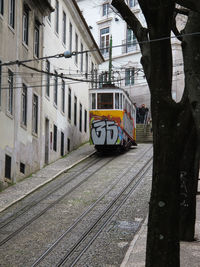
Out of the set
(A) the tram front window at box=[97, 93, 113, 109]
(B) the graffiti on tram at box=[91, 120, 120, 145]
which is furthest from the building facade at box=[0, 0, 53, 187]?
(A) the tram front window at box=[97, 93, 113, 109]

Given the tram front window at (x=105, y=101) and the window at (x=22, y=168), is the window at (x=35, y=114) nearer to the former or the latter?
the window at (x=22, y=168)

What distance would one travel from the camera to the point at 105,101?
33.0 metres

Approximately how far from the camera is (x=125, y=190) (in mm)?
23109

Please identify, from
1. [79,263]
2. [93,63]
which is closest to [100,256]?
[79,263]

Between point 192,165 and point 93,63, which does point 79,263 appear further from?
point 93,63

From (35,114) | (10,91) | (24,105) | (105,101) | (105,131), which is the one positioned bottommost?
(105,131)

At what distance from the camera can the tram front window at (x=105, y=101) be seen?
108 ft

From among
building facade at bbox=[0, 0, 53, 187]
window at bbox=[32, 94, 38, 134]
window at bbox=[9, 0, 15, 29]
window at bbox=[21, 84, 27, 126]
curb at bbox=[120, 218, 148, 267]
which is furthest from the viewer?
window at bbox=[32, 94, 38, 134]

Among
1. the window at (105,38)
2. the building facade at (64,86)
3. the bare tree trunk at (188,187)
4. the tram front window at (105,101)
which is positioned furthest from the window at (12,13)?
the window at (105,38)

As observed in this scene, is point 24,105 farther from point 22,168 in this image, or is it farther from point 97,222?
point 97,222

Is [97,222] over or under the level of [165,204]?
under

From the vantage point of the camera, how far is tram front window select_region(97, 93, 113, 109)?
3294cm

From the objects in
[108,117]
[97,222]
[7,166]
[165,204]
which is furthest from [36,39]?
[165,204]

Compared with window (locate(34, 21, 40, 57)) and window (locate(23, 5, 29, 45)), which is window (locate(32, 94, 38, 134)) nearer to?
window (locate(34, 21, 40, 57))
